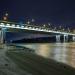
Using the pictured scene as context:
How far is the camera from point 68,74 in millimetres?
17953

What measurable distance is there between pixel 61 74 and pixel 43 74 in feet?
3.85

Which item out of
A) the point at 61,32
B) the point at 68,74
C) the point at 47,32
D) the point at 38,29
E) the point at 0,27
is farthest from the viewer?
the point at 61,32

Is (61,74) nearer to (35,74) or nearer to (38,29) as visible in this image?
(35,74)

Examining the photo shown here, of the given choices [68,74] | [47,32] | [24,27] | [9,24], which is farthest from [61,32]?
[68,74]

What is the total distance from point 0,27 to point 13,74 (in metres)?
90.1

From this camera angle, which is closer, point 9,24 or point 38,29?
point 9,24

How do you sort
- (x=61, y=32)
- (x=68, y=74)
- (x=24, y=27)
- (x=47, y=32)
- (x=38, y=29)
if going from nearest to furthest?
(x=68, y=74), (x=24, y=27), (x=38, y=29), (x=47, y=32), (x=61, y=32)

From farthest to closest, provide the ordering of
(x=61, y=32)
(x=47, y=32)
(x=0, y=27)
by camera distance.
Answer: (x=61, y=32) → (x=47, y=32) → (x=0, y=27)

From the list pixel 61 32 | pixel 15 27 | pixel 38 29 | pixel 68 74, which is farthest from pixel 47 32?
pixel 68 74

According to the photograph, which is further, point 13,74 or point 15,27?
point 15,27

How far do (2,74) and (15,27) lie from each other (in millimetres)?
116648

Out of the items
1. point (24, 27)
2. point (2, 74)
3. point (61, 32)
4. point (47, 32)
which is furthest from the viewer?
point (61, 32)

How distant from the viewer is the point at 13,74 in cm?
1689

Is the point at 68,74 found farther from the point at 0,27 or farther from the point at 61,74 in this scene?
the point at 0,27
